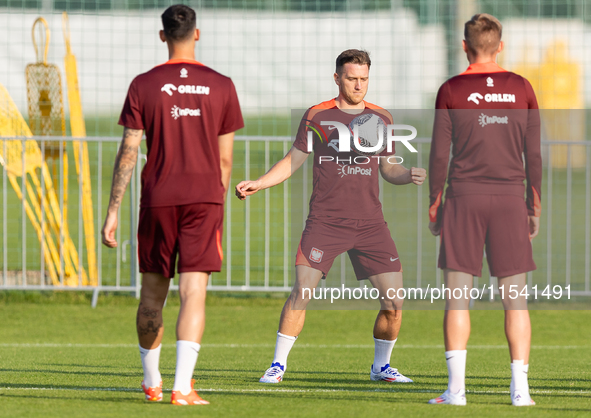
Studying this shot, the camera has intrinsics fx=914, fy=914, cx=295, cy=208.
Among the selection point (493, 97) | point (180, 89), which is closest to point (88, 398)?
point (180, 89)

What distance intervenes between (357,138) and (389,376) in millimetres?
1507

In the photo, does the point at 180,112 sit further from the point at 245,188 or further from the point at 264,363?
the point at 264,363

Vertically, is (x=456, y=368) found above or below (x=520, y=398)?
above

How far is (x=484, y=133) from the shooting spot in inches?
177

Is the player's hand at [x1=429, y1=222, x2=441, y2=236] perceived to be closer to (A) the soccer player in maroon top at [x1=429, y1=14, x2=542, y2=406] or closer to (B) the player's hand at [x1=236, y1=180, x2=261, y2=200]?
(A) the soccer player in maroon top at [x1=429, y1=14, x2=542, y2=406]

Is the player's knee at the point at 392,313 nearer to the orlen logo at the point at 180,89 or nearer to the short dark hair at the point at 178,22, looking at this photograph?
the orlen logo at the point at 180,89

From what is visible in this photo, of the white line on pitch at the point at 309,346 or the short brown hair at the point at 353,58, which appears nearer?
the short brown hair at the point at 353,58

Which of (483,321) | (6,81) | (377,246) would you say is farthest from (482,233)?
(6,81)

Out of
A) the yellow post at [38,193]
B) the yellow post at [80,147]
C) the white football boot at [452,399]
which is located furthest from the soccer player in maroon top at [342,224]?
the yellow post at [80,147]

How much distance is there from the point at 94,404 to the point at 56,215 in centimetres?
566

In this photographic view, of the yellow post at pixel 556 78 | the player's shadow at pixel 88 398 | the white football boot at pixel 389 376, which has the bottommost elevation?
the white football boot at pixel 389 376

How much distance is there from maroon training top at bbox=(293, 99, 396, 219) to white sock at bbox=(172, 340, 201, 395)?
1.62 metres

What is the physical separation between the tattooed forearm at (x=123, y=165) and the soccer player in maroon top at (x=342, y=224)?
1.24 meters

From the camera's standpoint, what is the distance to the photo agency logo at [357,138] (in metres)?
5.72
